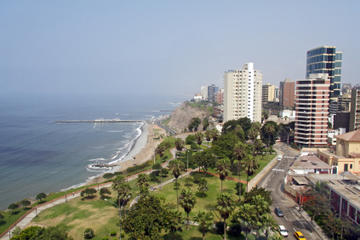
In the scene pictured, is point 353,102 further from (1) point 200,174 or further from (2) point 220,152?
(1) point 200,174

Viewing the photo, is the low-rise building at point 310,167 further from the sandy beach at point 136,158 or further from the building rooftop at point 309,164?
the sandy beach at point 136,158

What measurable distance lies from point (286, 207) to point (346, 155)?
113ft

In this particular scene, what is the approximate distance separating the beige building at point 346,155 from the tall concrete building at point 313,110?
609 inches

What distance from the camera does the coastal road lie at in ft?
134

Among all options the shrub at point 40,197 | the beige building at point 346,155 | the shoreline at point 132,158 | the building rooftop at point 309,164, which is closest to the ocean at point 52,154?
the shoreline at point 132,158

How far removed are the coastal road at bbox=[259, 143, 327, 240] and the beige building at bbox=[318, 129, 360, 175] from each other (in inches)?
437

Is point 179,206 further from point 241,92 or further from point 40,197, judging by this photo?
point 241,92

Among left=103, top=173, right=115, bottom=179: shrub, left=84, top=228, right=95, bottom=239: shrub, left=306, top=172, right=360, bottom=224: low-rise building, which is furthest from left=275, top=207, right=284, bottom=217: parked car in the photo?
left=103, top=173, right=115, bottom=179: shrub

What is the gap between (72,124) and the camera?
192m

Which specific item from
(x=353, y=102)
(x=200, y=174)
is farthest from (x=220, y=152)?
(x=353, y=102)

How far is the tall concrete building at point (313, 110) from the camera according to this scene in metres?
88.8

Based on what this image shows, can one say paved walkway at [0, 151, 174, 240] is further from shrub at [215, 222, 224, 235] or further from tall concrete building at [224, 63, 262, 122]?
tall concrete building at [224, 63, 262, 122]

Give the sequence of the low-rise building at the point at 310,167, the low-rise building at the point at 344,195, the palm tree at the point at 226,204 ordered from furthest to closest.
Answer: the low-rise building at the point at 310,167 < the low-rise building at the point at 344,195 < the palm tree at the point at 226,204

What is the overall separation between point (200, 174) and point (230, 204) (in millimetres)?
34666
